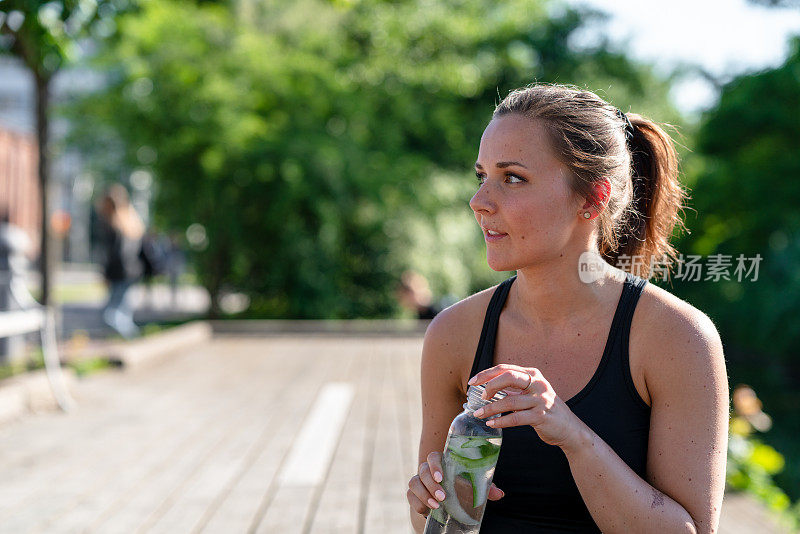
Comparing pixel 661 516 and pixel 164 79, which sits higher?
pixel 164 79

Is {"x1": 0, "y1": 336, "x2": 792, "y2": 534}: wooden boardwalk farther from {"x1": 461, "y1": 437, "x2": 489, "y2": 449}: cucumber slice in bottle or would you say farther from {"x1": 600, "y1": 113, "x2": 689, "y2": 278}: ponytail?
{"x1": 461, "y1": 437, "x2": 489, "y2": 449}: cucumber slice in bottle

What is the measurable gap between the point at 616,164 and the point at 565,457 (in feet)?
1.99

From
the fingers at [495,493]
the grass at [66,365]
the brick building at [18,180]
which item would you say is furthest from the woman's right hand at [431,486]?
the brick building at [18,180]

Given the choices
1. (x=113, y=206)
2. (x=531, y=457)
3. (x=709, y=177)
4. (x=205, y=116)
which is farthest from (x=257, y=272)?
(x=531, y=457)

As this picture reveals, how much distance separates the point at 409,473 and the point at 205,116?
11.0 meters

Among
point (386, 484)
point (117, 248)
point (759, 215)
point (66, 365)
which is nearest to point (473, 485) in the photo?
point (386, 484)

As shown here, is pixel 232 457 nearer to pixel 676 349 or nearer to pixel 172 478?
pixel 172 478

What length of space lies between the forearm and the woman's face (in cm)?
39

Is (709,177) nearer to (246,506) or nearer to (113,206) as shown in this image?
(113,206)

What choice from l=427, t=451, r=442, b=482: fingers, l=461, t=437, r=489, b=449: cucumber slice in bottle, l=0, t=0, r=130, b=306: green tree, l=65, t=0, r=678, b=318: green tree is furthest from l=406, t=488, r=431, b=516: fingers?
l=65, t=0, r=678, b=318: green tree

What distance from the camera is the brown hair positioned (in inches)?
66.3

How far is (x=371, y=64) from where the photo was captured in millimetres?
18516

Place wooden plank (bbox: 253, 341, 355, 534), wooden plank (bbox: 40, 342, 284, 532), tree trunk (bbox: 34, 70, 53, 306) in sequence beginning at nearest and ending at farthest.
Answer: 1. wooden plank (bbox: 253, 341, 355, 534)
2. wooden plank (bbox: 40, 342, 284, 532)
3. tree trunk (bbox: 34, 70, 53, 306)

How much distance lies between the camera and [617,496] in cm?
155
